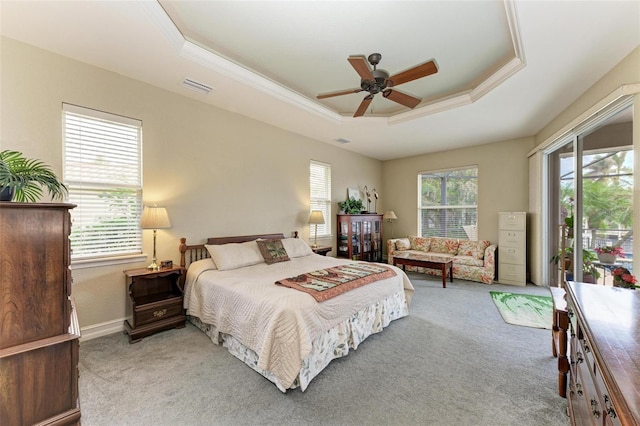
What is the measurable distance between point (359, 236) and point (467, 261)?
2.18 m

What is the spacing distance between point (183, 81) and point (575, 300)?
388cm

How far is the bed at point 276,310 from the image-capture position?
78.1 inches

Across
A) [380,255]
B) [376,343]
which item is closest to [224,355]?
[376,343]

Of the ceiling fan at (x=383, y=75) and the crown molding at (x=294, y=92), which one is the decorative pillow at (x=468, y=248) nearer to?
the crown molding at (x=294, y=92)

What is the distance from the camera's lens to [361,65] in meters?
2.20

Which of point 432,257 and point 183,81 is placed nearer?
point 183,81

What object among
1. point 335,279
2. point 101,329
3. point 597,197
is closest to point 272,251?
point 335,279

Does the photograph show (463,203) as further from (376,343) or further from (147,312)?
(147,312)

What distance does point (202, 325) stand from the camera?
9.70ft

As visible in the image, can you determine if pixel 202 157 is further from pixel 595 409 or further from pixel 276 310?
pixel 595 409

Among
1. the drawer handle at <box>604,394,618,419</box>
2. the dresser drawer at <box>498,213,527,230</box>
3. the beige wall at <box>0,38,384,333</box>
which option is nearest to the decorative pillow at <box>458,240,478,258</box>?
the dresser drawer at <box>498,213,527,230</box>

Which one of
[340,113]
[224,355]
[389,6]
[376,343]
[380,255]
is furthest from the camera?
[380,255]

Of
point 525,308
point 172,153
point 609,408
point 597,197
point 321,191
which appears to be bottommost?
point 525,308

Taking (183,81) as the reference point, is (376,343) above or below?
below
